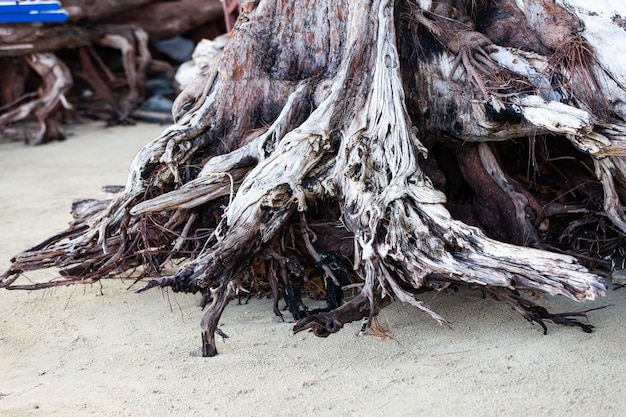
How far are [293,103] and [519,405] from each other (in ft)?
5.28

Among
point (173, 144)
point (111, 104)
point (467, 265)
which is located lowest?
point (111, 104)

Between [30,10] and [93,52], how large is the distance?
388cm

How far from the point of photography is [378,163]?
3.21 m

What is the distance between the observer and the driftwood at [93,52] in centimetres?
793

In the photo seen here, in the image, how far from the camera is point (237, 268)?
3.14m

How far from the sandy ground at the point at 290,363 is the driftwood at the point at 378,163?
113 millimetres

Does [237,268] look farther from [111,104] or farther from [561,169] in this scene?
[111,104]

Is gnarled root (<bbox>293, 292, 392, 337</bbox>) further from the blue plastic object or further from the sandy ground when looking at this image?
the blue plastic object

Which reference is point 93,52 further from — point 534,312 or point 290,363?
point 534,312

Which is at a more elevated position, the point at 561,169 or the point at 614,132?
the point at 614,132

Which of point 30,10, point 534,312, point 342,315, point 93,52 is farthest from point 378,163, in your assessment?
point 93,52

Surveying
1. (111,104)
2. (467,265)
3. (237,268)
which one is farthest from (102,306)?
(111,104)

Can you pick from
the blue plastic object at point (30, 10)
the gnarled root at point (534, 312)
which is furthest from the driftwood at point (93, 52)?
the gnarled root at point (534, 312)

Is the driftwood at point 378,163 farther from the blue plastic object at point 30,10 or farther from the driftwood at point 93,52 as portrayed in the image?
the driftwood at point 93,52
